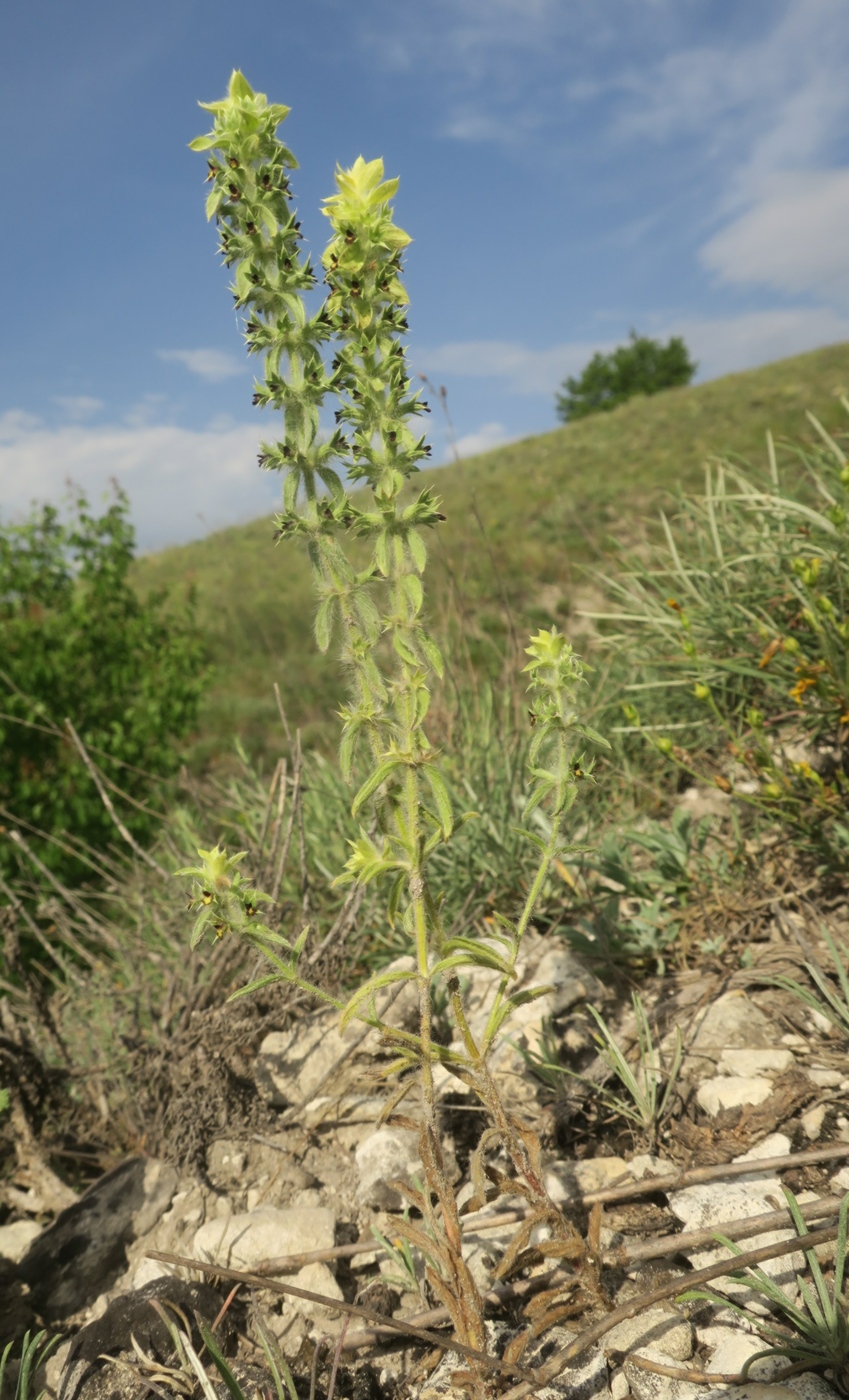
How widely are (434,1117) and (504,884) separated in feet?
4.60

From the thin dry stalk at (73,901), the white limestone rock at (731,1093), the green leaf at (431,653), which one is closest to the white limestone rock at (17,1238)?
the thin dry stalk at (73,901)

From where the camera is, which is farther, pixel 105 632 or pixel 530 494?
pixel 530 494

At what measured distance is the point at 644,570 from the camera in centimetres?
370

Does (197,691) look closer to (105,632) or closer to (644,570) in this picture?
(105,632)

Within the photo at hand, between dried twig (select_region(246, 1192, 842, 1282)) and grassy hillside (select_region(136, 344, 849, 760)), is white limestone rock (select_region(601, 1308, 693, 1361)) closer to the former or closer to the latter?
dried twig (select_region(246, 1192, 842, 1282))

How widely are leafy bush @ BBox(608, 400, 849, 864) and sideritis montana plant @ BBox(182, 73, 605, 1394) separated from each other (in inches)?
47.7

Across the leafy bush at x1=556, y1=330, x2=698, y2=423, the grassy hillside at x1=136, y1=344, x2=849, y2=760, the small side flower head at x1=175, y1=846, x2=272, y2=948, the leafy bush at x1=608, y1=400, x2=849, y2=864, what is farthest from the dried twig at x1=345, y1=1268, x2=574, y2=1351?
the leafy bush at x1=556, y1=330, x2=698, y2=423

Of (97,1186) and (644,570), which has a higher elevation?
(644,570)

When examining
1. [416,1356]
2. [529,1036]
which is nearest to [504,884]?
[529,1036]

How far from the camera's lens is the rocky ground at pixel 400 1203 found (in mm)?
1458

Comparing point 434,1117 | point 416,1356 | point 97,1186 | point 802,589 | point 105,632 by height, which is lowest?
point 416,1356

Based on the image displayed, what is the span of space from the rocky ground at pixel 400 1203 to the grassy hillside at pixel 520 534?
1.68 m

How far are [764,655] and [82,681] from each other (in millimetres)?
4931

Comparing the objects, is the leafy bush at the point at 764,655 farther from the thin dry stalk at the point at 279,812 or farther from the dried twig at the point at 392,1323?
the dried twig at the point at 392,1323
